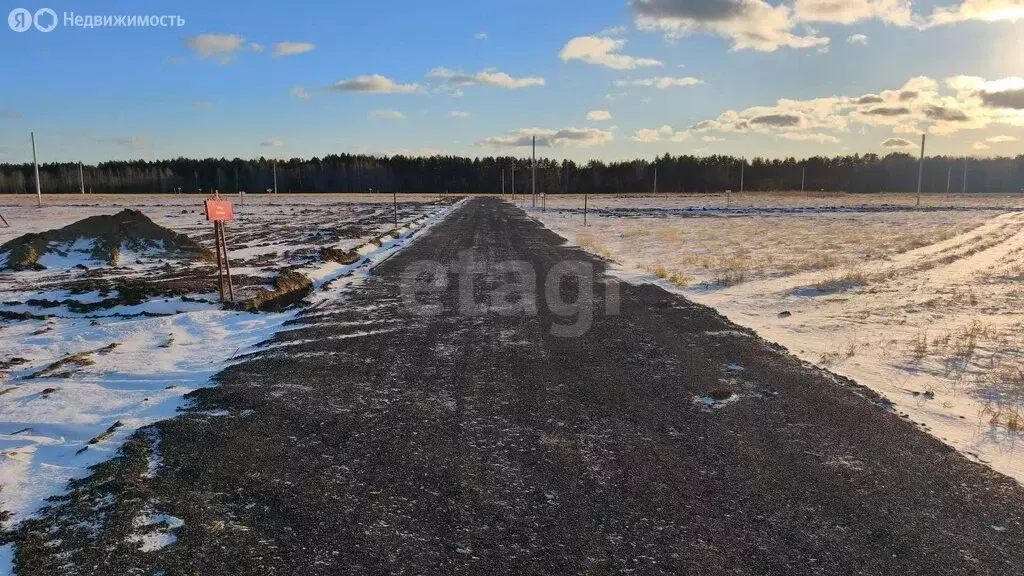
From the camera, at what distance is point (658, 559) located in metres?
3.25

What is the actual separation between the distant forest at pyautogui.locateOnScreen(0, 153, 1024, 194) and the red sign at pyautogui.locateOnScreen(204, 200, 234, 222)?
12281 cm

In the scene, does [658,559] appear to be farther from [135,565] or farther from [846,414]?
[846,414]

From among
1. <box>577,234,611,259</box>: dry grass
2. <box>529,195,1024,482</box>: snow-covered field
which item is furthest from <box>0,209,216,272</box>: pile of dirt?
<box>529,195,1024,482</box>: snow-covered field

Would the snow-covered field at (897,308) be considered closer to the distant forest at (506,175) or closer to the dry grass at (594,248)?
the dry grass at (594,248)

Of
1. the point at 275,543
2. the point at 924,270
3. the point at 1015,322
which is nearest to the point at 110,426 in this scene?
the point at 275,543

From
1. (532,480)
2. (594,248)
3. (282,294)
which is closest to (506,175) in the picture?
(594,248)

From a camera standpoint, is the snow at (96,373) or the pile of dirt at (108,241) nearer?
the snow at (96,373)

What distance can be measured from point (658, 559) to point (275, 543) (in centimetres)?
210

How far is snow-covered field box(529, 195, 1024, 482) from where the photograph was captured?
5816 millimetres

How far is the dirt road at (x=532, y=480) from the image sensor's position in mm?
3295

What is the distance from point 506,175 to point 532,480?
14542 centimetres

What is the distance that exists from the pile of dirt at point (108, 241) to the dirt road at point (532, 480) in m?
11.7

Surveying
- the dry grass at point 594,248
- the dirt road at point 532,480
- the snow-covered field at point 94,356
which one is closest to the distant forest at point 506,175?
the dry grass at point 594,248

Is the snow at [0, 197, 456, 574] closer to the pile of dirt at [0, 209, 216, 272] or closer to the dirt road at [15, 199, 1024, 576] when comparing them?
the dirt road at [15, 199, 1024, 576]
